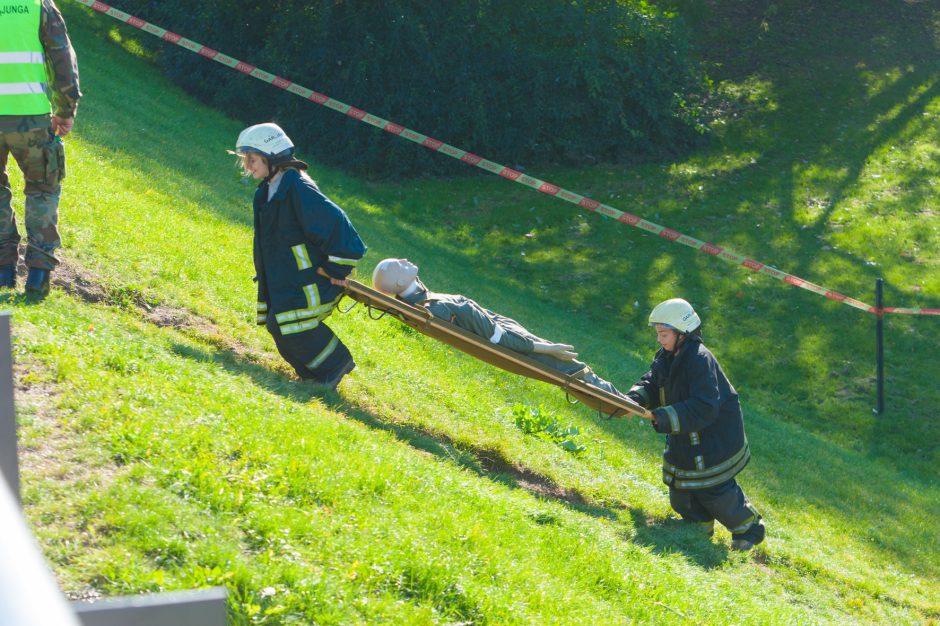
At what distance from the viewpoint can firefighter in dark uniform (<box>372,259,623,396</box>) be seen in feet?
25.5

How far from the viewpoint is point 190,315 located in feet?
27.7

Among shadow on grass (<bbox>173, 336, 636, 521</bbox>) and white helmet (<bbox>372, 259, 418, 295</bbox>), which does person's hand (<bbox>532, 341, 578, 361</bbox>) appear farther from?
white helmet (<bbox>372, 259, 418, 295</bbox>)

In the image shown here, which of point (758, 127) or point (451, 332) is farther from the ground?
point (758, 127)

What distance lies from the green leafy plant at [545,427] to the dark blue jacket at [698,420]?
1245mm

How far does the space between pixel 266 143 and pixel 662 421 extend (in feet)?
11.3

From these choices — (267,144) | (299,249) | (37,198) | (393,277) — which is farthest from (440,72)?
(37,198)

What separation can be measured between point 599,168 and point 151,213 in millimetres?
11727

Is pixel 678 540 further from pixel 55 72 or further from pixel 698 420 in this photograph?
pixel 55 72

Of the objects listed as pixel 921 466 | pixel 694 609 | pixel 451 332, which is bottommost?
pixel 921 466

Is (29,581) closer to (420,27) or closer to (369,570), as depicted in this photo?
(369,570)

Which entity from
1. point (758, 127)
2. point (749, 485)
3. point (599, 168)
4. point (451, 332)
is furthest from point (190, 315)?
point (758, 127)

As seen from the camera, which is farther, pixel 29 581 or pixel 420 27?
pixel 420 27

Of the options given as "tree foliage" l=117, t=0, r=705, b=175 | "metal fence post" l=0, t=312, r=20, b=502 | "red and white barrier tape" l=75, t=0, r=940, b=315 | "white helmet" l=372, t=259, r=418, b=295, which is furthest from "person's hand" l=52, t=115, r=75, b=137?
"tree foliage" l=117, t=0, r=705, b=175

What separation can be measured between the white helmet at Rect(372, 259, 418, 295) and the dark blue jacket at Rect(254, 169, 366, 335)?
0.38m
